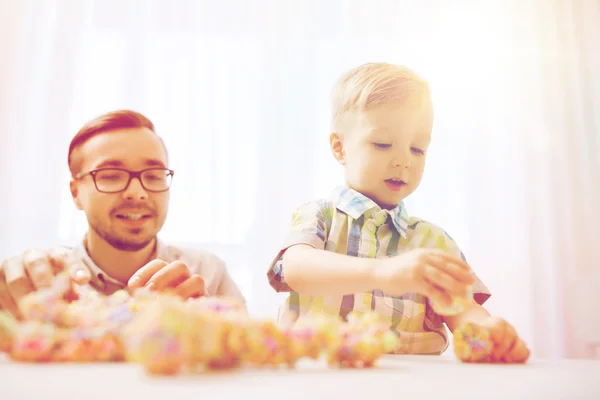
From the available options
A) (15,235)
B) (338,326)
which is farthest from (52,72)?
(338,326)

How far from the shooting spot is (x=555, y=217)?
1661mm

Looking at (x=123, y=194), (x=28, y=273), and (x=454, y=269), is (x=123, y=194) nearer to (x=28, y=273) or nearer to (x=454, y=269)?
(x=28, y=273)

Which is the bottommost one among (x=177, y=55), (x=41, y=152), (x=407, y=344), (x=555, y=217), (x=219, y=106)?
(x=407, y=344)

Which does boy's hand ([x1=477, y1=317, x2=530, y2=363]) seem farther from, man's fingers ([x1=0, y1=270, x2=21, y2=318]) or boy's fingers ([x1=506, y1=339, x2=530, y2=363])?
man's fingers ([x1=0, y1=270, x2=21, y2=318])

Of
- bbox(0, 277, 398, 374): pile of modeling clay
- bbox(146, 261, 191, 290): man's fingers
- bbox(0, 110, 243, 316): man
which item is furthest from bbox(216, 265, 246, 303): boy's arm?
bbox(0, 277, 398, 374): pile of modeling clay

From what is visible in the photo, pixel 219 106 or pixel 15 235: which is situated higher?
pixel 219 106

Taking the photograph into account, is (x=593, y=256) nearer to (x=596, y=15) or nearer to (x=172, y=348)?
(x=596, y=15)

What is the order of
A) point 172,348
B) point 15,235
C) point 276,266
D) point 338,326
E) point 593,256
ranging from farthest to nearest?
point 593,256 < point 15,235 < point 276,266 < point 338,326 < point 172,348

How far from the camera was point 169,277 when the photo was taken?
75cm

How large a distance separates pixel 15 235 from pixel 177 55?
629 millimetres

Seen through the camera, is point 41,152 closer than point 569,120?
Yes

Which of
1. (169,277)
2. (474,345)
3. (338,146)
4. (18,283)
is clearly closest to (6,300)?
(18,283)

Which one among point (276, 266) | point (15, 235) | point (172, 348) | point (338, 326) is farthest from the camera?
point (15, 235)

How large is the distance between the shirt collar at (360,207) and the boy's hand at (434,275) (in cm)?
25
